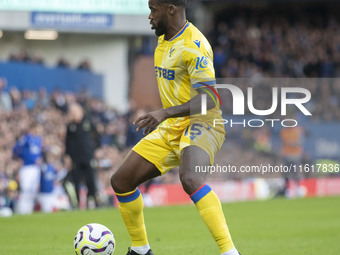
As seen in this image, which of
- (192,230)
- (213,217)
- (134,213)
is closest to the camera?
(213,217)

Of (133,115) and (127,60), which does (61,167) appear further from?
(127,60)

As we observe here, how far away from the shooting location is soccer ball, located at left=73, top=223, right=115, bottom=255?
6098 millimetres

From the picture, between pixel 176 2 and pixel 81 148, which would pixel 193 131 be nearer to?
pixel 176 2

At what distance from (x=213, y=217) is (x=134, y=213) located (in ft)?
3.25

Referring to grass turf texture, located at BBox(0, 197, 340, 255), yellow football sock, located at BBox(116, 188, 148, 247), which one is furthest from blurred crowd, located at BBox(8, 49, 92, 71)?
yellow football sock, located at BBox(116, 188, 148, 247)

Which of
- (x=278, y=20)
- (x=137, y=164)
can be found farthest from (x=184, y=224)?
(x=278, y=20)

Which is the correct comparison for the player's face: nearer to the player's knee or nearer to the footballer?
the footballer

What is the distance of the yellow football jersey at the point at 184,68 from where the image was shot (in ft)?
18.8

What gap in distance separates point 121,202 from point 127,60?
1791 centimetres

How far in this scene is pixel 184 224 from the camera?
35.9ft

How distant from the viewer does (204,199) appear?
5.59 meters

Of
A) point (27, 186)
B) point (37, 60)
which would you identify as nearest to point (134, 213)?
point (27, 186)

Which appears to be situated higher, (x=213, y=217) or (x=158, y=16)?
(x=158, y=16)

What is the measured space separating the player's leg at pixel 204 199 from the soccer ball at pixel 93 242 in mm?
1052
